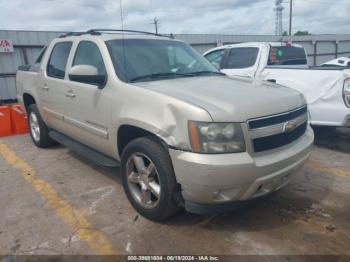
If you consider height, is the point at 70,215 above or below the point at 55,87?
below

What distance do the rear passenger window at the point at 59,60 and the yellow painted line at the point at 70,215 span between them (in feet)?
4.84

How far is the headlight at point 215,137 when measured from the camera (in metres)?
2.76

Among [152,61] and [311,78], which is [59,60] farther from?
[311,78]

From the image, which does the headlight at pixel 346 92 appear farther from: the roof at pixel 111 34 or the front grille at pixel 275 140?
the roof at pixel 111 34

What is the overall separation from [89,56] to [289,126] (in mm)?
2527

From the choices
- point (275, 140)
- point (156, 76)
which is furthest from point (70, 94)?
point (275, 140)

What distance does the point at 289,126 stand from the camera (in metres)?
3.15

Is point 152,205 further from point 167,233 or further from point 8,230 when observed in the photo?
point 8,230

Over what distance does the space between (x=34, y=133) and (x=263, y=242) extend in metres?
4.79

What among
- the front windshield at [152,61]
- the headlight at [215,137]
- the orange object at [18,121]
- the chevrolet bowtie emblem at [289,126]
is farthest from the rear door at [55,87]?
the chevrolet bowtie emblem at [289,126]

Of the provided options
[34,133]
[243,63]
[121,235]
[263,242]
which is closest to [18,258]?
[121,235]

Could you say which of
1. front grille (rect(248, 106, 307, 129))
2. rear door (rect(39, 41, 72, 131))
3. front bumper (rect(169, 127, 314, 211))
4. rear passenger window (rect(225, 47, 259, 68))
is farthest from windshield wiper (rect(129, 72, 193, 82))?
rear passenger window (rect(225, 47, 259, 68))

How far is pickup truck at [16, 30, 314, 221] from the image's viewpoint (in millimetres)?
2783

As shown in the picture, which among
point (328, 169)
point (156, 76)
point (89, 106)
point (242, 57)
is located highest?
point (242, 57)
